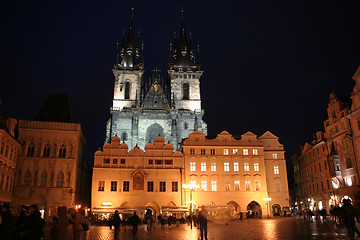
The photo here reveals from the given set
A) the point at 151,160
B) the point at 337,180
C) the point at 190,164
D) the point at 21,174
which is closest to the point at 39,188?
the point at 21,174

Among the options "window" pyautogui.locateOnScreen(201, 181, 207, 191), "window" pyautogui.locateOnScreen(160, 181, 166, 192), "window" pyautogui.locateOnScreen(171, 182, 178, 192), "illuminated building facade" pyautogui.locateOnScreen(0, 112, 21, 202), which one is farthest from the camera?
"window" pyautogui.locateOnScreen(201, 181, 207, 191)

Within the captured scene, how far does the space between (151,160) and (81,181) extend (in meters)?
A: 11.6

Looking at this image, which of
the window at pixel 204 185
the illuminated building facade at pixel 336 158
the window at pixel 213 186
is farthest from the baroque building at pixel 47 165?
the illuminated building facade at pixel 336 158

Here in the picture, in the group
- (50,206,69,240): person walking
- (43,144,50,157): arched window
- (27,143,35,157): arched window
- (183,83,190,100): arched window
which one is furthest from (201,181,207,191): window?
(50,206,69,240): person walking

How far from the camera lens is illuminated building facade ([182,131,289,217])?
45.4 metres

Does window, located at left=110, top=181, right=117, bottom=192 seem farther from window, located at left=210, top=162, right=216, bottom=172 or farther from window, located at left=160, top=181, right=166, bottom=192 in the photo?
window, located at left=210, top=162, right=216, bottom=172

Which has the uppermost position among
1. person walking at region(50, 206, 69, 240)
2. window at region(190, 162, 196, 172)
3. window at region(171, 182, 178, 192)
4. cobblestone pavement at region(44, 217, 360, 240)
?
window at region(190, 162, 196, 172)

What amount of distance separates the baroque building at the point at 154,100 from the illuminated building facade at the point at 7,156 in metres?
24.4

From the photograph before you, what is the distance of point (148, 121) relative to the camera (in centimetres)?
6369

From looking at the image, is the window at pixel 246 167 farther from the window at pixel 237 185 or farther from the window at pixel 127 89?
the window at pixel 127 89

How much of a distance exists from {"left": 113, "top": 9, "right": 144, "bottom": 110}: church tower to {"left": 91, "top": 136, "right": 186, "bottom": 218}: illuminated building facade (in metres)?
20.5

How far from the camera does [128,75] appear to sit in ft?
227

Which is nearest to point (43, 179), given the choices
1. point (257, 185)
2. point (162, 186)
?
point (162, 186)

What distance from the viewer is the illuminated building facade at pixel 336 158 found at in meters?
41.8
